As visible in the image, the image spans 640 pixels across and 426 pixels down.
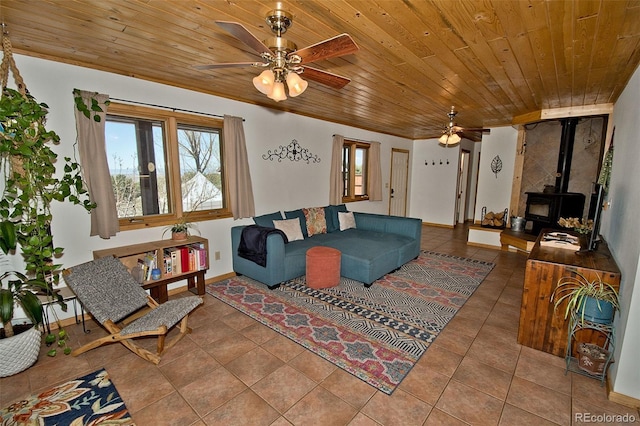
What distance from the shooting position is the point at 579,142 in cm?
494

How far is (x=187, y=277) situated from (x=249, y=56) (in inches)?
96.7

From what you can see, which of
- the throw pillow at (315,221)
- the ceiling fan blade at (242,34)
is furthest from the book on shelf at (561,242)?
the ceiling fan blade at (242,34)

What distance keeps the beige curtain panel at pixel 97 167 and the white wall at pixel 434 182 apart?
7214 mm

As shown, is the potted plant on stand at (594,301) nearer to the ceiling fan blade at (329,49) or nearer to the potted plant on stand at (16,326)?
the ceiling fan blade at (329,49)

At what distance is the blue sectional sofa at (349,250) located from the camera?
3.64 meters

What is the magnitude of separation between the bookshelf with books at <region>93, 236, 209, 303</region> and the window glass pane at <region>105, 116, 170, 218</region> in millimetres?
458

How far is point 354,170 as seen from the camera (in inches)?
A: 248

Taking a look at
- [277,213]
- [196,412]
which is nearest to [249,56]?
[277,213]

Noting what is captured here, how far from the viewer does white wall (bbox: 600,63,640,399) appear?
1830 millimetres

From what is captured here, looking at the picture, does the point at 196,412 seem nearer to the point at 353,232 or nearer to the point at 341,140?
the point at 353,232

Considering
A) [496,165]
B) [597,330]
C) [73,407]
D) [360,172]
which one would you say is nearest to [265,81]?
[73,407]

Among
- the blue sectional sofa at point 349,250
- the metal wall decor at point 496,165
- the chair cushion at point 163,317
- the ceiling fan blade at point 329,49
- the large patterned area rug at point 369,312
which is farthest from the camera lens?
the metal wall decor at point 496,165

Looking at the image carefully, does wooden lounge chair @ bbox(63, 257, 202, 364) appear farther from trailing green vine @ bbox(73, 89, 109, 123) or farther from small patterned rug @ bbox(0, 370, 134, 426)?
trailing green vine @ bbox(73, 89, 109, 123)

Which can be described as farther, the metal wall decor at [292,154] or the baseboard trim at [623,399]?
the metal wall decor at [292,154]
